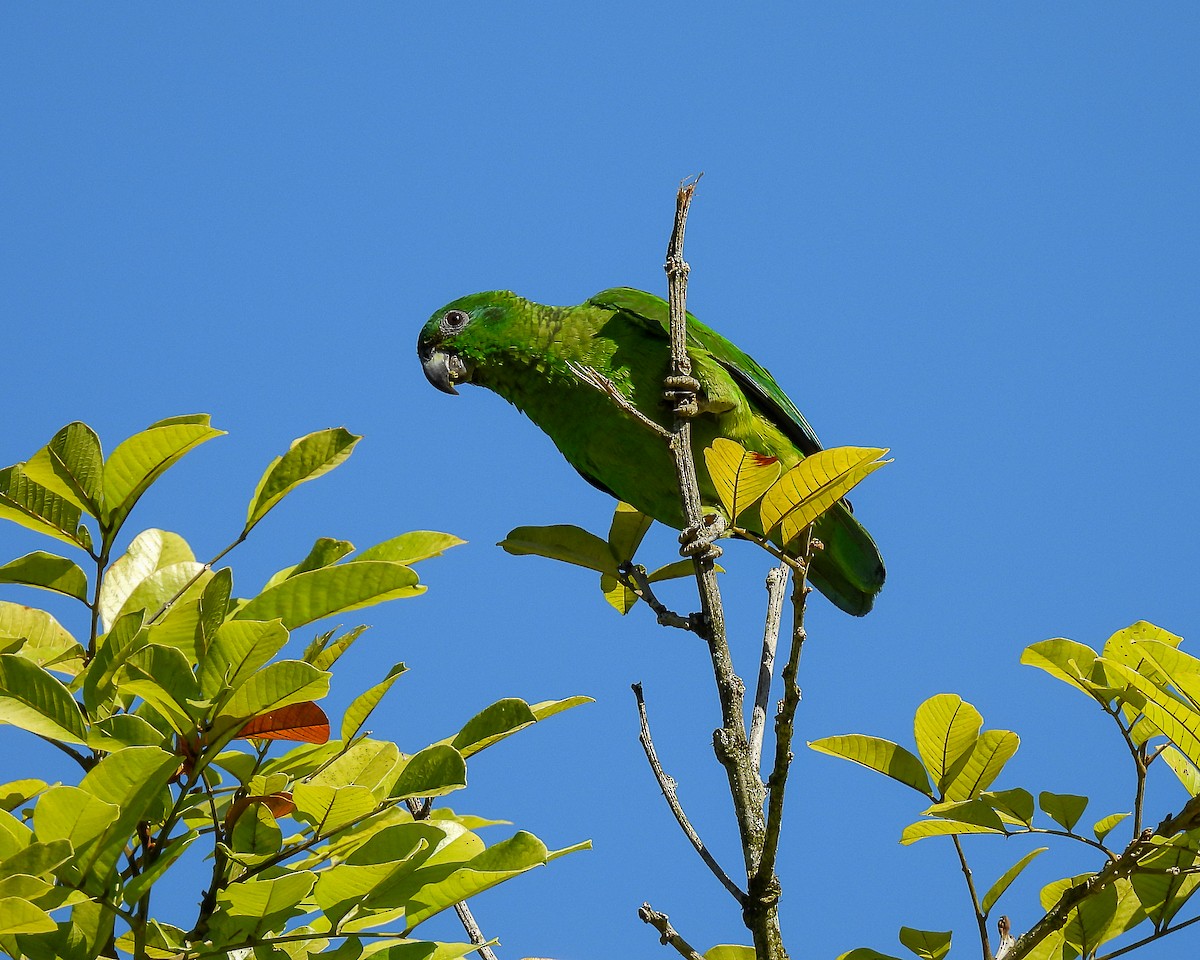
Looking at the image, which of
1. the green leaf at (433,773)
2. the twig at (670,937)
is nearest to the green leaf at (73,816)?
the green leaf at (433,773)

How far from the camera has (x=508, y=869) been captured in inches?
59.4

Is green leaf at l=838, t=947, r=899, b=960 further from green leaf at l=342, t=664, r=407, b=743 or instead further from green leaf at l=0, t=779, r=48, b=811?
green leaf at l=0, t=779, r=48, b=811

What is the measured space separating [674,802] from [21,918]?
1.16 m

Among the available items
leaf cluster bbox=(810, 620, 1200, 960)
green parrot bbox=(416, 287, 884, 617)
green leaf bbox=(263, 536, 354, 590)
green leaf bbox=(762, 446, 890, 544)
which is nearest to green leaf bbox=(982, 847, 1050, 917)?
leaf cluster bbox=(810, 620, 1200, 960)

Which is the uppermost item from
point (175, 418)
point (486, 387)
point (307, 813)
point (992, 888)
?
point (486, 387)

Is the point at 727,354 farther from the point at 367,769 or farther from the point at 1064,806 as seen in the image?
the point at 367,769

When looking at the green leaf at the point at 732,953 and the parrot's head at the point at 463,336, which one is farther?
the parrot's head at the point at 463,336

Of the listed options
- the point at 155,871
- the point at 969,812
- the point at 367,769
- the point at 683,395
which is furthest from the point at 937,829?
the point at 683,395

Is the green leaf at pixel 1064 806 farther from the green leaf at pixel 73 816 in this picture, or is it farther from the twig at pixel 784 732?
the green leaf at pixel 73 816

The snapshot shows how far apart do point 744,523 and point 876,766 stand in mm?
2547

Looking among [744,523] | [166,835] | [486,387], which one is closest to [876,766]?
[166,835]

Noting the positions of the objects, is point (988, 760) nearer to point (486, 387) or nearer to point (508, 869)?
point (508, 869)

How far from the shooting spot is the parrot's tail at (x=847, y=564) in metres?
4.66

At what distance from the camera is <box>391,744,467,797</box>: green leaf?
1.42 metres
